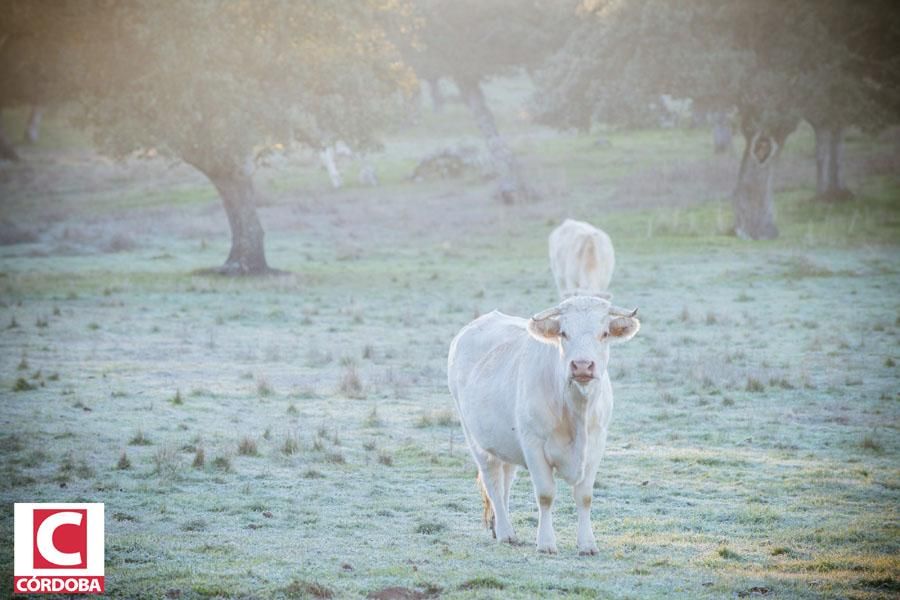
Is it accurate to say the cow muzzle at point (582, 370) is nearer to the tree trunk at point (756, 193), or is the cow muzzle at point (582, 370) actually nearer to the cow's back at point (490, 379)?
the cow's back at point (490, 379)

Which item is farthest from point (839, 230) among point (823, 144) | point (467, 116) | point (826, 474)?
point (467, 116)

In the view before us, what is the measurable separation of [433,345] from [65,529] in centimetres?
1052

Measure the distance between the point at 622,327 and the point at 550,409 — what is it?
86cm

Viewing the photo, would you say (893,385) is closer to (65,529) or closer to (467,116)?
(65,529)

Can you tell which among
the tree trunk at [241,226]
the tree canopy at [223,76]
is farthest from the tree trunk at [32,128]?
the tree trunk at [241,226]

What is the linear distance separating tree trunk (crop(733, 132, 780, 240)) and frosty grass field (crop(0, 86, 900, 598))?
1.21m

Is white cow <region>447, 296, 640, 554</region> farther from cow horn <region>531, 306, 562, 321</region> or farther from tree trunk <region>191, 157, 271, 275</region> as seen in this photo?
tree trunk <region>191, 157, 271, 275</region>

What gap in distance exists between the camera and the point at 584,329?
7801 millimetres

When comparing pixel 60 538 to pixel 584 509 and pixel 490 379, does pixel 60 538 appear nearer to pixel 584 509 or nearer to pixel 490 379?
pixel 490 379

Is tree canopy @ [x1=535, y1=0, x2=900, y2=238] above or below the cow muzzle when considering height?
above

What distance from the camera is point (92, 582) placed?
7.16m

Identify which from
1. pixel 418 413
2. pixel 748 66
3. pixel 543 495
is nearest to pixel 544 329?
pixel 543 495

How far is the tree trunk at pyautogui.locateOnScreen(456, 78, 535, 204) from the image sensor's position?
43562 millimetres

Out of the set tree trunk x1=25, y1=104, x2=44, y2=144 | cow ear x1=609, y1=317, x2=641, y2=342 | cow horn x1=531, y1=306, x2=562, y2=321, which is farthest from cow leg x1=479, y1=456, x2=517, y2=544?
tree trunk x1=25, y1=104, x2=44, y2=144
